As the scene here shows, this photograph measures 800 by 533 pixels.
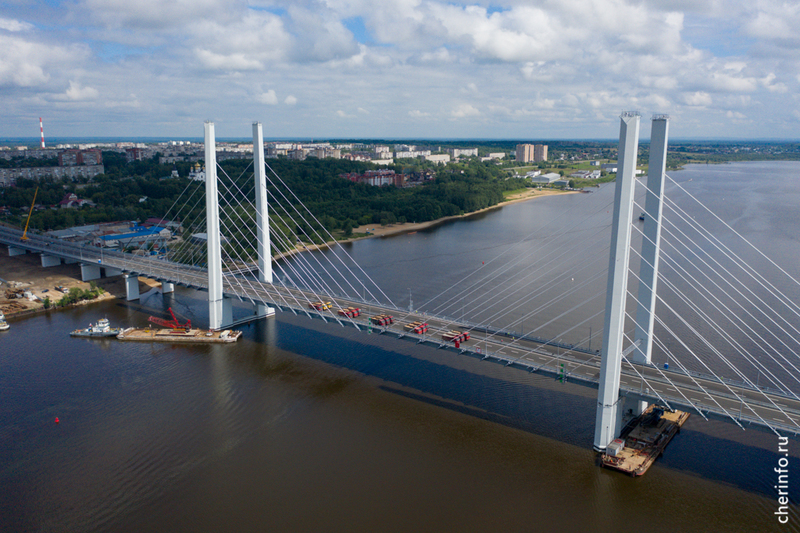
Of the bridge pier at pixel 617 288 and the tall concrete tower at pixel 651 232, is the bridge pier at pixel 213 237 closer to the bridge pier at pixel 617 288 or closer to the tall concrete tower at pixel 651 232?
the bridge pier at pixel 617 288

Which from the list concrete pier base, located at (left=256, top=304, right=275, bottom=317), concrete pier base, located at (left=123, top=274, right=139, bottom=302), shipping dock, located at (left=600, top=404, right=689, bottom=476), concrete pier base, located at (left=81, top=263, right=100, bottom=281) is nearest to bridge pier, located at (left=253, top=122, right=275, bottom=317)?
concrete pier base, located at (left=256, top=304, right=275, bottom=317)

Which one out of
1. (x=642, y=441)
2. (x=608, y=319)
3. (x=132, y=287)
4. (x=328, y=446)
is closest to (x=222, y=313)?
(x=132, y=287)

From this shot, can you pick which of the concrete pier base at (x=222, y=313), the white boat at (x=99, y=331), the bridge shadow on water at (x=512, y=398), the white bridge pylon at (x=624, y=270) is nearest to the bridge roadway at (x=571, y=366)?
the concrete pier base at (x=222, y=313)

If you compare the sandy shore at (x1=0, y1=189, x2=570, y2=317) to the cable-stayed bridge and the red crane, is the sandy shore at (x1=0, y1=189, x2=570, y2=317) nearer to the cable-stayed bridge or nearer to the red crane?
→ the cable-stayed bridge

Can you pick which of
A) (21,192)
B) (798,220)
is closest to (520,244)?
(798,220)

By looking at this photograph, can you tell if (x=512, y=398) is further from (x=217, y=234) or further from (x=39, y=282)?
(x=39, y=282)

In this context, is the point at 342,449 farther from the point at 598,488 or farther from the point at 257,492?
the point at 598,488
